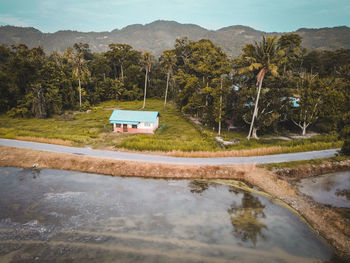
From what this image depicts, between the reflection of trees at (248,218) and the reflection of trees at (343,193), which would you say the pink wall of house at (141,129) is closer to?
the reflection of trees at (248,218)

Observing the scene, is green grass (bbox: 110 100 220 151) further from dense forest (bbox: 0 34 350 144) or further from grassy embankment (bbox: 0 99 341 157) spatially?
dense forest (bbox: 0 34 350 144)

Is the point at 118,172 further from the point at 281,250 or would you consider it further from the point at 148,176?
the point at 281,250

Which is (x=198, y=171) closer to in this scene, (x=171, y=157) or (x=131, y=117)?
(x=171, y=157)

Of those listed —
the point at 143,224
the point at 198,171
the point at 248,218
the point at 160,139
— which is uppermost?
the point at 160,139

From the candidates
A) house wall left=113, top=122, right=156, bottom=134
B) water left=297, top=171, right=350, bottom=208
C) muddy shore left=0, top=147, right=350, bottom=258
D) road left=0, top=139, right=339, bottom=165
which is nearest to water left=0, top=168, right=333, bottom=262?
muddy shore left=0, top=147, right=350, bottom=258

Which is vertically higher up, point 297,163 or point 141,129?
point 141,129

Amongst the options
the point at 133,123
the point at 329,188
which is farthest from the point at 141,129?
the point at 329,188
